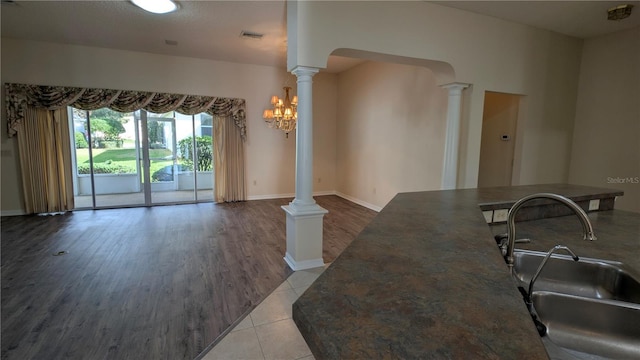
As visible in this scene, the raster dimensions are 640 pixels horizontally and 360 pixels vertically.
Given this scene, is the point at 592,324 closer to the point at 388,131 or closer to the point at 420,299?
the point at 420,299

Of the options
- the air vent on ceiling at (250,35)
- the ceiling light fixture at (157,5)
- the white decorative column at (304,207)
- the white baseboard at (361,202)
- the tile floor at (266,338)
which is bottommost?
the tile floor at (266,338)

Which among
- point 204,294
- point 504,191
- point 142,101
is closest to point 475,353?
point 504,191

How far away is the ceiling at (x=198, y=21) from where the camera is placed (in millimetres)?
Result: 3508

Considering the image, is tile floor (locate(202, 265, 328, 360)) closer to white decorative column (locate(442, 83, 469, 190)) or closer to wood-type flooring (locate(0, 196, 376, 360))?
wood-type flooring (locate(0, 196, 376, 360))

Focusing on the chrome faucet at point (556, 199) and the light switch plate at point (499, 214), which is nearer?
the chrome faucet at point (556, 199)

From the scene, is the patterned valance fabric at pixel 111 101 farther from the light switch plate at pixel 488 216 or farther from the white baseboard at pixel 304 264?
the light switch plate at pixel 488 216

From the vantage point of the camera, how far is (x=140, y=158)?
243 inches

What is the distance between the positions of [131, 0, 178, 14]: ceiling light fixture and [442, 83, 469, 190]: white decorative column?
330 cm

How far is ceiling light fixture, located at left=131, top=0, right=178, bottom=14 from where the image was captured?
331 cm

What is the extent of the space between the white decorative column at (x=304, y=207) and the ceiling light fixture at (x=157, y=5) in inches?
64.3

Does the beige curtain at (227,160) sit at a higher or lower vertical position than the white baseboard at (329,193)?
higher

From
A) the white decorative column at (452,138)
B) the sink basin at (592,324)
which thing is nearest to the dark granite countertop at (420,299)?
the sink basin at (592,324)

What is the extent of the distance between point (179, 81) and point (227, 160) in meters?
1.77

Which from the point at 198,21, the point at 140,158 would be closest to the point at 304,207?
the point at 198,21
